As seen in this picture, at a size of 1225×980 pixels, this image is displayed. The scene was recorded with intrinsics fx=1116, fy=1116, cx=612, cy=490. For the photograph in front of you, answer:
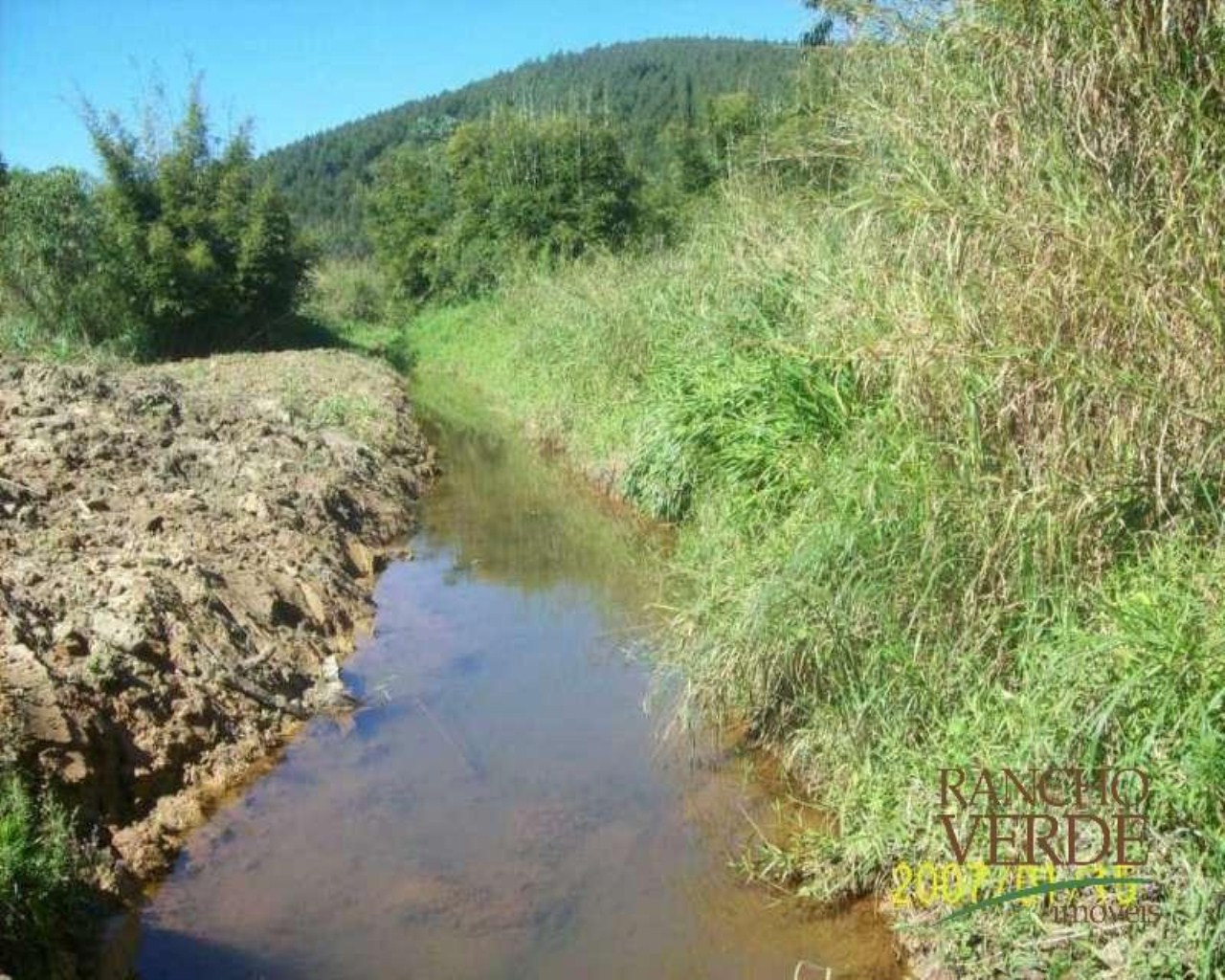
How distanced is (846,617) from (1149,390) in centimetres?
141

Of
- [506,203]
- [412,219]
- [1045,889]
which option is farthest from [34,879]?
[412,219]

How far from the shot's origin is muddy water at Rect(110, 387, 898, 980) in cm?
401

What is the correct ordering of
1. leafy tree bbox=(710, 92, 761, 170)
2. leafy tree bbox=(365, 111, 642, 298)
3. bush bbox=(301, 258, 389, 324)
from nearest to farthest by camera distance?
leafy tree bbox=(710, 92, 761, 170) → leafy tree bbox=(365, 111, 642, 298) → bush bbox=(301, 258, 389, 324)

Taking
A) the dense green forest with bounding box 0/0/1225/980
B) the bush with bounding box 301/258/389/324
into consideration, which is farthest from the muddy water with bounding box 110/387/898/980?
the bush with bounding box 301/258/389/324

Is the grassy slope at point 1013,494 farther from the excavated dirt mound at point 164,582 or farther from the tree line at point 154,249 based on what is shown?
the tree line at point 154,249

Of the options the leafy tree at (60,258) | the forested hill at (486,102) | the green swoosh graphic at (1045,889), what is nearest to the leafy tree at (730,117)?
the leafy tree at (60,258)

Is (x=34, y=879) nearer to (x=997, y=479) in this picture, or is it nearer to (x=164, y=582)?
(x=164, y=582)

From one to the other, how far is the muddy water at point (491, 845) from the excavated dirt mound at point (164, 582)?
0.34 metres

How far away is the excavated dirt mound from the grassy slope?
8.03 ft

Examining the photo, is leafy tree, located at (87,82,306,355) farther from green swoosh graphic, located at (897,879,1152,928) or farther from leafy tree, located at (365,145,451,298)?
green swoosh graphic, located at (897,879,1152,928)

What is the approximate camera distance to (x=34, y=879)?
12.2ft

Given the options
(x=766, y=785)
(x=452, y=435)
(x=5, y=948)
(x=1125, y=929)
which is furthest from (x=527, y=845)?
(x=452, y=435)

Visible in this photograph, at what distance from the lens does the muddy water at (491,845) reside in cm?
401

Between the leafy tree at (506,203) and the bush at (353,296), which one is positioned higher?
the leafy tree at (506,203)
